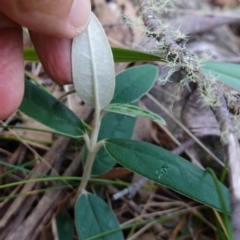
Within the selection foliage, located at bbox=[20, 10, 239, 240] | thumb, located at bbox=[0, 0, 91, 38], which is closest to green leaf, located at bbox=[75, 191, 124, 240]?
foliage, located at bbox=[20, 10, 239, 240]

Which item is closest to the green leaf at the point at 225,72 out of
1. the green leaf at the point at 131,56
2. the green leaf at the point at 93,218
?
the green leaf at the point at 131,56

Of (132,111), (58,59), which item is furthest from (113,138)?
(58,59)

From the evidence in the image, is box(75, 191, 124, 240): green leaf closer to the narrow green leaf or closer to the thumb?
the narrow green leaf

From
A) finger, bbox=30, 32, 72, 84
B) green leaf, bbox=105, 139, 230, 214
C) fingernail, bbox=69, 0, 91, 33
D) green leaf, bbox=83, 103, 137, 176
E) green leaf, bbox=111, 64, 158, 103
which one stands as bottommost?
green leaf, bbox=83, 103, 137, 176

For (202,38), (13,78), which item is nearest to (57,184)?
(13,78)

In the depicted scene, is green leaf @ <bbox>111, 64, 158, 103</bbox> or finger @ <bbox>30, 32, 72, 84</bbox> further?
green leaf @ <bbox>111, 64, 158, 103</bbox>

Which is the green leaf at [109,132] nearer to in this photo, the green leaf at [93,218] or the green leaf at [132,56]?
the green leaf at [93,218]

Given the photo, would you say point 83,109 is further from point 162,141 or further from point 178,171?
point 178,171
